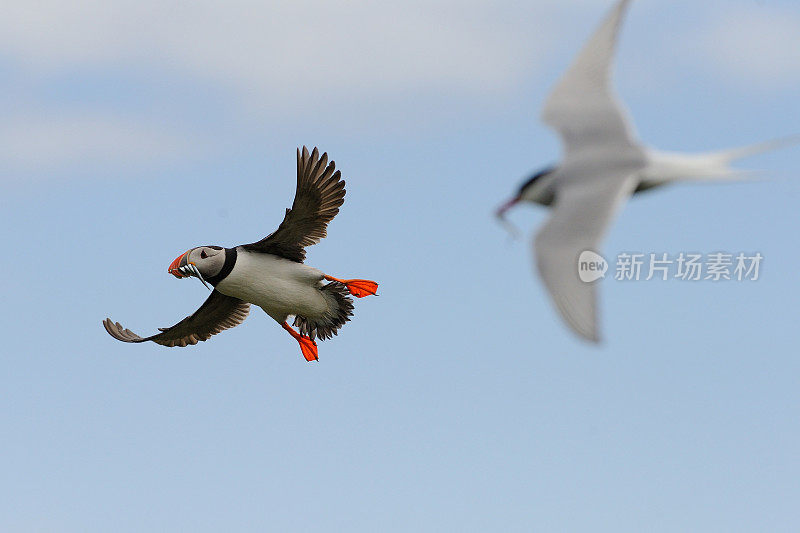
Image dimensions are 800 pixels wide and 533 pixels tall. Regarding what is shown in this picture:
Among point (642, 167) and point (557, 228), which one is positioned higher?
point (642, 167)

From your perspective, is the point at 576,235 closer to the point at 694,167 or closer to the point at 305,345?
the point at 694,167

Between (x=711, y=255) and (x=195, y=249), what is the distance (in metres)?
5.92

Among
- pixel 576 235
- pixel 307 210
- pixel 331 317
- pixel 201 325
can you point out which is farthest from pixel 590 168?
pixel 201 325

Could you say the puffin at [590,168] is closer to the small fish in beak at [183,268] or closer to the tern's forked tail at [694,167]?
the tern's forked tail at [694,167]

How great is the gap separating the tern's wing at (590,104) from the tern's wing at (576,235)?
36 centimetres

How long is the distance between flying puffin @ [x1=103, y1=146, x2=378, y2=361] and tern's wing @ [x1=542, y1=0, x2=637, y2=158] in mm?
5004

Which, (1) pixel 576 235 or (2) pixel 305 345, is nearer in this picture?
(1) pixel 576 235

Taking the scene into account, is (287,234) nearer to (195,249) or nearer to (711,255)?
(195,249)

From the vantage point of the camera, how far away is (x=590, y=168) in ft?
17.0

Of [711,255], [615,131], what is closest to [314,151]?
[711,255]

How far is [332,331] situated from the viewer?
37.2 ft

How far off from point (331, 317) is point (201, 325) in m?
2.19

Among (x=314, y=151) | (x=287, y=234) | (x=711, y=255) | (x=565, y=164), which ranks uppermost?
(x=314, y=151)

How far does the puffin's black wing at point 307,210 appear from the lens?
10391 millimetres
